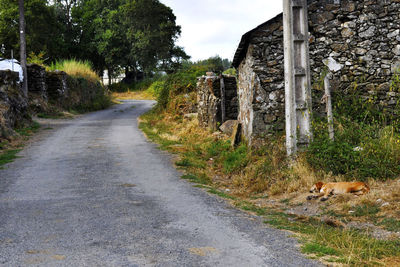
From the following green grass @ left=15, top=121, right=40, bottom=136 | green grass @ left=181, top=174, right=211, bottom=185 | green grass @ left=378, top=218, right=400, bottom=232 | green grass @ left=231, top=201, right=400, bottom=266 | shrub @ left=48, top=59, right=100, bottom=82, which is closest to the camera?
green grass @ left=231, top=201, right=400, bottom=266

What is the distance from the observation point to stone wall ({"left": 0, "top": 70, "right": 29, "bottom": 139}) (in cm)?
1576

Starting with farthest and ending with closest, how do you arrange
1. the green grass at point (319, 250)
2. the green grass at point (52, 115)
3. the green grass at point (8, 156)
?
the green grass at point (52, 115) < the green grass at point (8, 156) < the green grass at point (319, 250)

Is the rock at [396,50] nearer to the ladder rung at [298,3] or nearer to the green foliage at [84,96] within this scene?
the ladder rung at [298,3]

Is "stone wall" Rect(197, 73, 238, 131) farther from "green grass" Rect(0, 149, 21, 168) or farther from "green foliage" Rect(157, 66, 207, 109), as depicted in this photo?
"green grass" Rect(0, 149, 21, 168)

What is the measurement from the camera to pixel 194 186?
8172mm

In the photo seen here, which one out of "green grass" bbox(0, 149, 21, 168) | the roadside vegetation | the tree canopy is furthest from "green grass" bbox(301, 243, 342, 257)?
the tree canopy

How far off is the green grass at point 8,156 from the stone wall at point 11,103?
8.77 ft

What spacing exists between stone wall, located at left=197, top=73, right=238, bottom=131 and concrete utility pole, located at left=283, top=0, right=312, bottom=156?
669 cm

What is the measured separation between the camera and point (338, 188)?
6.55 m

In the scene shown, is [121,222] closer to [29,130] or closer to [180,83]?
[29,130]

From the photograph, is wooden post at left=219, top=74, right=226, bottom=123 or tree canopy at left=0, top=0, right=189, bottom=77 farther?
tree canopy at left=0, top=0, right=189, bottom=77

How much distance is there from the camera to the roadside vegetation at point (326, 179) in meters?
4.51

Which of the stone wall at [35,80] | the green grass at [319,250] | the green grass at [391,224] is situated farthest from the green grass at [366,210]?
the stone wall at [35,80]

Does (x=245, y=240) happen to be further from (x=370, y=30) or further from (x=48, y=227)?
(x=370, y=30)
